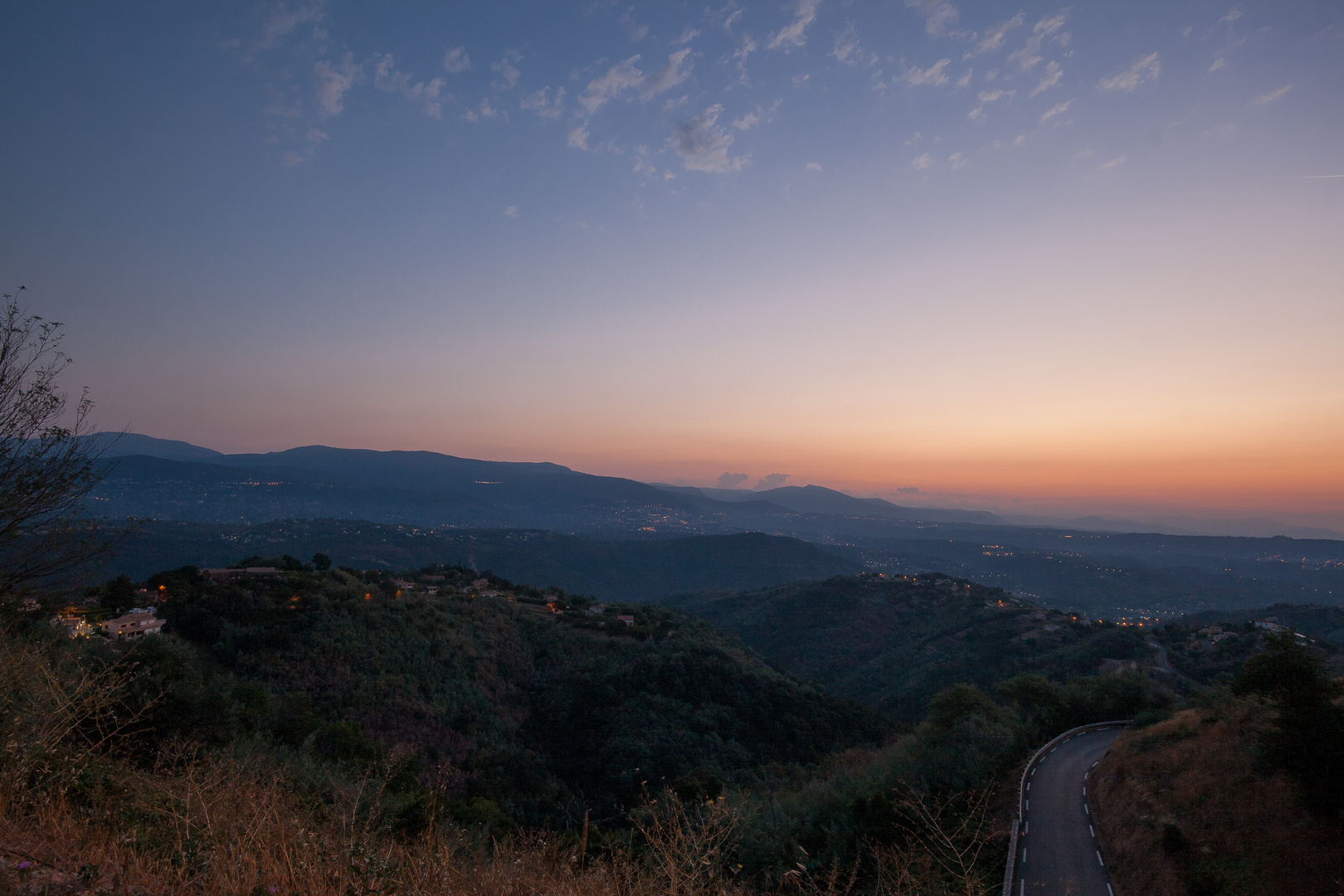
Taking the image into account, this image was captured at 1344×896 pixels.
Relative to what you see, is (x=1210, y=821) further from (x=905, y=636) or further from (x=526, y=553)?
(x=526, y=553)

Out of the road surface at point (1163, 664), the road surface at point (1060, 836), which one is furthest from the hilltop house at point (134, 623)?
the road surface at point (1163, 664)

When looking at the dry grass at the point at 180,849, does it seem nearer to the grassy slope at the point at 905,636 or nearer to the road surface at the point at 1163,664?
the grassy slope at the point at 905,636

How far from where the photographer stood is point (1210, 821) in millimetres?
10578

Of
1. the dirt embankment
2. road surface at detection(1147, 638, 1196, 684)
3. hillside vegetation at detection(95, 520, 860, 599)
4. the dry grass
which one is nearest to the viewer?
the dry grass

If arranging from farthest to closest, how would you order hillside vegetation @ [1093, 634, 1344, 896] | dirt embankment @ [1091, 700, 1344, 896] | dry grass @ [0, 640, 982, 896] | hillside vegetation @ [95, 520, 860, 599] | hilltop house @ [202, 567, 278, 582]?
hillside vegetation @ [95, 520, 860, 599] → hilltop house @ [202, 567, 278, 582] → hillside vegetation @ [1093, 634, 1344, 896] → dirt embankment @ [1091, 700, 1344, 896] → dry grass @ [0, 640, 982, 896]

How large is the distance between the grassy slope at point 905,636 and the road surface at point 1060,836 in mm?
23102

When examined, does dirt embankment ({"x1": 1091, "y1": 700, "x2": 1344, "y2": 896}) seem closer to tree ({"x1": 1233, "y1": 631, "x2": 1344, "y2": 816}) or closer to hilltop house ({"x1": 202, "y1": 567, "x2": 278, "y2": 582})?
tree ({"x1": 1233, "y1": 631, "x2": 1344, "y2": 816})

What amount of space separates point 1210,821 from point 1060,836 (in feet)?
9.63

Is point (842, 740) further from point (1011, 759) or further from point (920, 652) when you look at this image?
point (920, 652)

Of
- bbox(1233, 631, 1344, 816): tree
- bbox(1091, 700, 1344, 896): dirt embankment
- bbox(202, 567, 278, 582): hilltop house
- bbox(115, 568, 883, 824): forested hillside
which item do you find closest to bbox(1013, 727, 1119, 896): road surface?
bbox(1091, 700, 1344, 896): dirt embankment

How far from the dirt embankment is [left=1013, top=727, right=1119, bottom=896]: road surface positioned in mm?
377

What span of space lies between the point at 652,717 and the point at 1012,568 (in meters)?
139

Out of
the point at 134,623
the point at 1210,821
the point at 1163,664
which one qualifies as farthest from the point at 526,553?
the point at 1210,821

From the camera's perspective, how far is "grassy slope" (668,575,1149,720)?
135 feet
